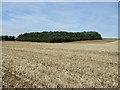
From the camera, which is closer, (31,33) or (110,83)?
(110,83)

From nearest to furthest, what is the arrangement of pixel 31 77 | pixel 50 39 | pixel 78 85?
pixel 78 85
pixel 31 77
pixel 50 39

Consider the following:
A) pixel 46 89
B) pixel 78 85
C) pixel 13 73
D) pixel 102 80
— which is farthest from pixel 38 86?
pixel 102 80

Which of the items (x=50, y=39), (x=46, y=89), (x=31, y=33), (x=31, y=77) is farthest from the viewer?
(x=31, y=33)

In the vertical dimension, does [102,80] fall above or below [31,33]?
below

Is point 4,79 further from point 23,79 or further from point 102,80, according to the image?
point 102,80

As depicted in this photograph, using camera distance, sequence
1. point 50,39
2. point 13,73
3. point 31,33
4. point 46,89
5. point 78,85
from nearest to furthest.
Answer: point 46,89 < point 78,85 < point 13,73 < point 50,39 < point 31,33

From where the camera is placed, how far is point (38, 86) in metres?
6.00

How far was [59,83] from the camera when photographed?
6367mm

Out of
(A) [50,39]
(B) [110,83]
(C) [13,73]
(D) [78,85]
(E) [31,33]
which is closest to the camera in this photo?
(D) [78,85]

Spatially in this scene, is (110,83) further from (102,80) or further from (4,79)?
(4,79)

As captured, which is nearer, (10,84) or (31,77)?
(10,84)

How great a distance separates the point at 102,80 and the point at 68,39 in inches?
2778

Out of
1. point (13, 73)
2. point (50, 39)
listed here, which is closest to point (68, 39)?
point (50, 39)

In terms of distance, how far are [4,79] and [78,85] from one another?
3.70m
